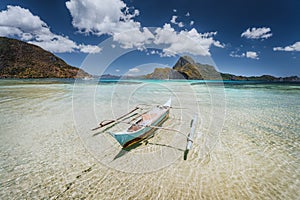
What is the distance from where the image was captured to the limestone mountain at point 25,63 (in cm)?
8106

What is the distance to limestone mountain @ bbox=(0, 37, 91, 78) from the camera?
81.1m

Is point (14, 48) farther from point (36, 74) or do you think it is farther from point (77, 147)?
point (77, 147)

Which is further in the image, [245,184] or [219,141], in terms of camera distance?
[219,141]

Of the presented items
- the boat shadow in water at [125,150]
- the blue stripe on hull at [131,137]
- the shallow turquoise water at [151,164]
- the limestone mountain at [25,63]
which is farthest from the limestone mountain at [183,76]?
the limestone mountain at [25,63]

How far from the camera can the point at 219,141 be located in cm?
552

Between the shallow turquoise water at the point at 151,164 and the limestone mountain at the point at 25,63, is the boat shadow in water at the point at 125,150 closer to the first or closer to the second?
the shallow turquoise water at the point at 151,164

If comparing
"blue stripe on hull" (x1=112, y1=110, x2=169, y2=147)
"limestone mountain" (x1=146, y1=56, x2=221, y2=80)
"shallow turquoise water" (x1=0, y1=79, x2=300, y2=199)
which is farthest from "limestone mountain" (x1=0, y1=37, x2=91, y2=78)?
"blue stripe on hull" (x1=112, y1=110, x2=169, y2=147)

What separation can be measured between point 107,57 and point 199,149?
5785 millimetres

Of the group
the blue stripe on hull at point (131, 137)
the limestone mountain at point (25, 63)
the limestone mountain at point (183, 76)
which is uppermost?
the limestone mountain at point (25, 63)

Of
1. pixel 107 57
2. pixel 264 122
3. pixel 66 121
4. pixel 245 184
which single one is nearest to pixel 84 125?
pixel 66 121

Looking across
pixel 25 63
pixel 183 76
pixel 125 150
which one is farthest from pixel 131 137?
pixel 25 63

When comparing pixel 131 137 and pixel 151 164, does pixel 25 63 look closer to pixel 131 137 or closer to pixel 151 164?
pixel 131 137

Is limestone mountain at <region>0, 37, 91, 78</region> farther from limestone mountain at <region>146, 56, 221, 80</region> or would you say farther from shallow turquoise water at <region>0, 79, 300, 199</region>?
shallow turquoise water at <region>0, 79, 300, 199</region>

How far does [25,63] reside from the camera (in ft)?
299
